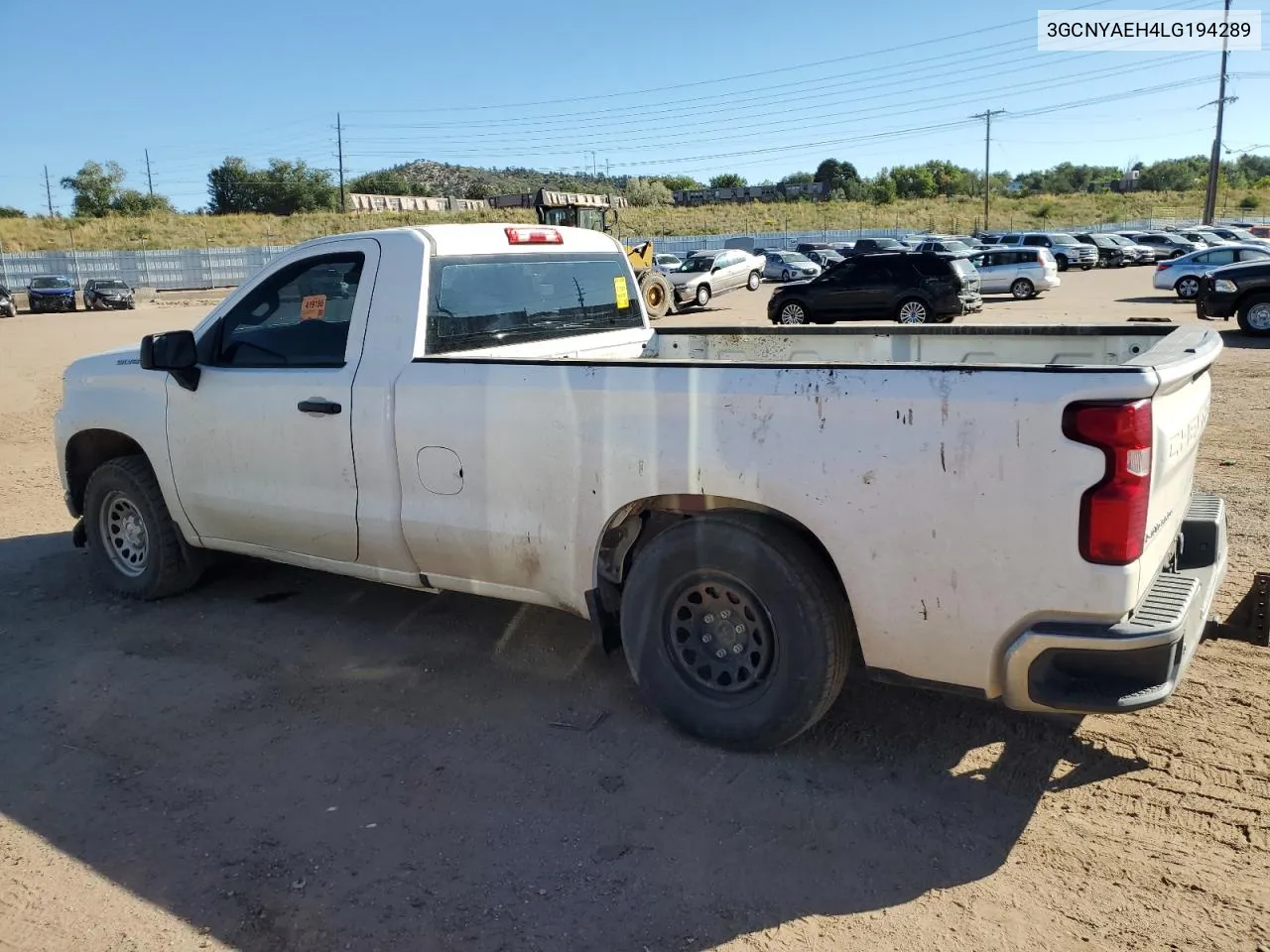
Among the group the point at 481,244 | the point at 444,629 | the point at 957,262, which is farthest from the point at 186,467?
the point at 957,262

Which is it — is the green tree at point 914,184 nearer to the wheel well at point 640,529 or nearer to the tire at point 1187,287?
the tire at point 1187,287

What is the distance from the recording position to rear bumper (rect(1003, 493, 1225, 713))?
2926 millimetres

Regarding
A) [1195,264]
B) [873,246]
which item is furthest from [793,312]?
[873,246]

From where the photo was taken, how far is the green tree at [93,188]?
84125 millimetres

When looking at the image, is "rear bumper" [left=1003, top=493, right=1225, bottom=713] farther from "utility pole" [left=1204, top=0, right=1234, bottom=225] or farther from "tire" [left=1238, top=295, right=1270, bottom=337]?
"utility pole" [left=1204, top=0, right=1234, bottom=225]

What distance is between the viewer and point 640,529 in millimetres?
4012

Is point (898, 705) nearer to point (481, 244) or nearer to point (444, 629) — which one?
point (444, 629)

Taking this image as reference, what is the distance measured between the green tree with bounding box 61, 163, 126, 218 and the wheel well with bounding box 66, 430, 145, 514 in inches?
3532

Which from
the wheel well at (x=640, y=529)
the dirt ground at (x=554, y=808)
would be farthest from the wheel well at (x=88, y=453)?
the wheel well at (x=640, y=529)

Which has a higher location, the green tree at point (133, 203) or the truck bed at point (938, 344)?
the green tree at point (133, 203)

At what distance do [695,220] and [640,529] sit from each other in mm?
82302

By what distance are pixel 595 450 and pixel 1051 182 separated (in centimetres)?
13764

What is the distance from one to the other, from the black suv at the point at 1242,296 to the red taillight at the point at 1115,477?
1654cm

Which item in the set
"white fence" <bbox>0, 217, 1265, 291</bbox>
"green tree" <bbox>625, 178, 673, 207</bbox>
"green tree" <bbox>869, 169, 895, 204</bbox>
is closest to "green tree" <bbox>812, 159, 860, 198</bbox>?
"green tree" <bbox>869, 169, 895, 204</bbox>
